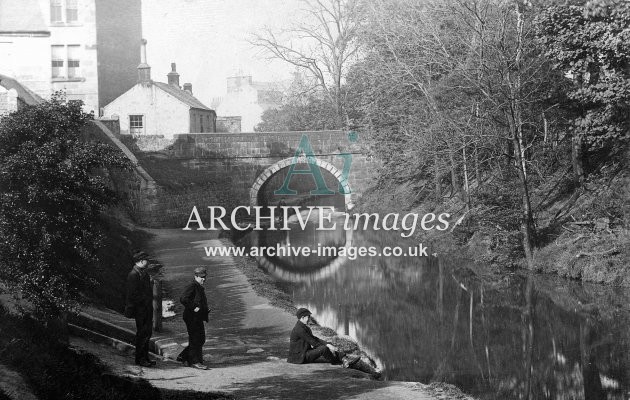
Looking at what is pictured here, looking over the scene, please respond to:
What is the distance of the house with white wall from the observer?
117 ft

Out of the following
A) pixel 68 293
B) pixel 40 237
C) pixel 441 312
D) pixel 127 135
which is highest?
pixel 127 135

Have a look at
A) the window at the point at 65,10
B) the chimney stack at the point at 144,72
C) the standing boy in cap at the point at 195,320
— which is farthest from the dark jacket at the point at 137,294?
the chimney stack at the point at 144,72

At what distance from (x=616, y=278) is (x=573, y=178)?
20.7ft

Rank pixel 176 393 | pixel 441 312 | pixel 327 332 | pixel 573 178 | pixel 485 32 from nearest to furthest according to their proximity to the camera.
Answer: pixel 176 393
pixel 327 332
pixel 441 312
pixel 485 32
pixel 573 178

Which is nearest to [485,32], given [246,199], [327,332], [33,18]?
[327,332]

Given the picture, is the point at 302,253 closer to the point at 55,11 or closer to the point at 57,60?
the point at 57,60

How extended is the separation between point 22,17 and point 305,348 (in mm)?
25679

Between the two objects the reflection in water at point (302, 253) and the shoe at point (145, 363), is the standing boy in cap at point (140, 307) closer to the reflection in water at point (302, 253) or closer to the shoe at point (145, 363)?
the shoe at point (145, 363)

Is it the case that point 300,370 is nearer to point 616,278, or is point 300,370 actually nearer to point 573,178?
point 616,278

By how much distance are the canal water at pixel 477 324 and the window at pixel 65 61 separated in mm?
17474

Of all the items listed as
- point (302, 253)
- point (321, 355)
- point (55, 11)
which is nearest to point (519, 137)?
point (302, 253)

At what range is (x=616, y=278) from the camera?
52.1ft

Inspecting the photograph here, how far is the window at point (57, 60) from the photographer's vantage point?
1324 inches

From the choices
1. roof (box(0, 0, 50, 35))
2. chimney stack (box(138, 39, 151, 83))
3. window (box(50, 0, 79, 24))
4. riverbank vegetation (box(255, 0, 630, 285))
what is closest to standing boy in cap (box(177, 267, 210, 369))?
riverbank vegetation (box(255, 0, 630, 285))
